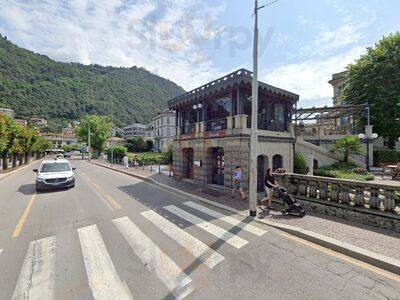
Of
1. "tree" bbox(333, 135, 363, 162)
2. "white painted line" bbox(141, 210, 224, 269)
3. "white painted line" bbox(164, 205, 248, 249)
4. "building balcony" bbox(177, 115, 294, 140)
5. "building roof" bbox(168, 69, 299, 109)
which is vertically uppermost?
"building roof" bbox(168, 69, 299, 109)

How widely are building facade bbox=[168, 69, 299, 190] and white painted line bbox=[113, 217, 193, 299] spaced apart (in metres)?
7.04

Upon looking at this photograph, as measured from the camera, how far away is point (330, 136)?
80.8 feet

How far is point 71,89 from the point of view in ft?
371

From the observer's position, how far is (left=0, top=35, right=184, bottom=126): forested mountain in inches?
3868

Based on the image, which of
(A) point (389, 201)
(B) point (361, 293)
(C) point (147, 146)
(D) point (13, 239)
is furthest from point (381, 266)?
(C) point (147, 146)

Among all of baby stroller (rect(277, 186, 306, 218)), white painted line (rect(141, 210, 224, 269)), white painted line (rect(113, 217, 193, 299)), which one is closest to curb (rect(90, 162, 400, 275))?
baby stroller (rect(277, 186, 306, 218))

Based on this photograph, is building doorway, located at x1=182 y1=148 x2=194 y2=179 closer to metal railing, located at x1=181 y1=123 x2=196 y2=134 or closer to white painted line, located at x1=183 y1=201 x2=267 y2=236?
metal railing, located at x1=181 y1=123 x2=196 y2=134

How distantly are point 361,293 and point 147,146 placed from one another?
66063 mm

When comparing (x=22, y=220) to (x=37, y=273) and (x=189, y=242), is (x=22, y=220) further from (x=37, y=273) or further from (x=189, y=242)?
(x=189, y=242)

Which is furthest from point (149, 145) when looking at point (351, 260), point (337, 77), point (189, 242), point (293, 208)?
point (351, 260)

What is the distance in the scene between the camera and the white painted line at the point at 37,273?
3418 mm

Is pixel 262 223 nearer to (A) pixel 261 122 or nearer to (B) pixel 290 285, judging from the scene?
(B) pixel 290 285

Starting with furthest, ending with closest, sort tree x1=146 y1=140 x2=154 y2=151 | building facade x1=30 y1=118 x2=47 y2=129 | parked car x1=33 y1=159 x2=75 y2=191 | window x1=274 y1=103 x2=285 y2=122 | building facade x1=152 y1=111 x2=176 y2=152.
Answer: building facade x1=30 y1=118 x2=47 y2=129 < tree x1=146 y1=140 x2=154 y2=151 < building facade x1=152 y1=111 x2=176 y2=152 < window x1=274 y1=103 x2=285 y2=122 < parked car x1=33 y1=159 x2=75 y2=191

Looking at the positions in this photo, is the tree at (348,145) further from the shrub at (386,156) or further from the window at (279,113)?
the window at (279,113)
